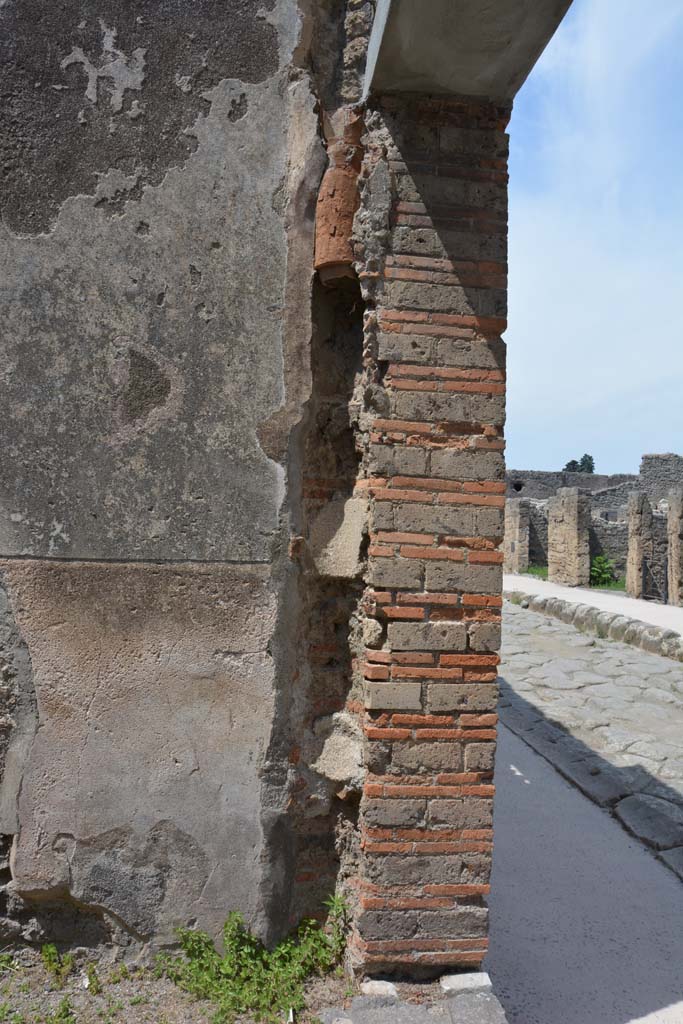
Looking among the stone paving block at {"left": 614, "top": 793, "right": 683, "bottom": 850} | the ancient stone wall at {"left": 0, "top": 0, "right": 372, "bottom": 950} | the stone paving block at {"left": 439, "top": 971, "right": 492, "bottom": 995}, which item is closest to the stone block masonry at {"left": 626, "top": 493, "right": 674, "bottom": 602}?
the stone paving block at {"left": 614, "top": 793, "right": 683, "bottom": 850}

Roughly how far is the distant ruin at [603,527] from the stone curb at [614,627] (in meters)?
3.06

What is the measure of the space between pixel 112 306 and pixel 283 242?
681mm

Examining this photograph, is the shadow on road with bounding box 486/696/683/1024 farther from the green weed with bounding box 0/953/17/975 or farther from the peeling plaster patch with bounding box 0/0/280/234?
the peeling plaster patch with bounding box 0/0/280/234

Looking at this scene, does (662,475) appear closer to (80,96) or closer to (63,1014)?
(80,96)

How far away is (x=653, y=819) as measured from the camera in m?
4.92

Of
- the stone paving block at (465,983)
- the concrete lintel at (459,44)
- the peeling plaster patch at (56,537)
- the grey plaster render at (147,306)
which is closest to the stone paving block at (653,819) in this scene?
the stone paving block at (465,983)

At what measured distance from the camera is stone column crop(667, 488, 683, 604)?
14812mm

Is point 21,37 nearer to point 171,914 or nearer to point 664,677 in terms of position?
point 171,914

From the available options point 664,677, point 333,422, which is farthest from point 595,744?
point 333,422

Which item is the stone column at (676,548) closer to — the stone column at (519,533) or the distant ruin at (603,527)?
the distant ruin at (603,527)

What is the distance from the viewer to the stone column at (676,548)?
1481cm

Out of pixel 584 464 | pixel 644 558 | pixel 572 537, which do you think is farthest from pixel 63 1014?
pixel 584 464

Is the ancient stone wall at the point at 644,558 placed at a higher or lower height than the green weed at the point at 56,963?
higher

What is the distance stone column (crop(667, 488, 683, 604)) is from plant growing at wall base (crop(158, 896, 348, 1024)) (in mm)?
13271
